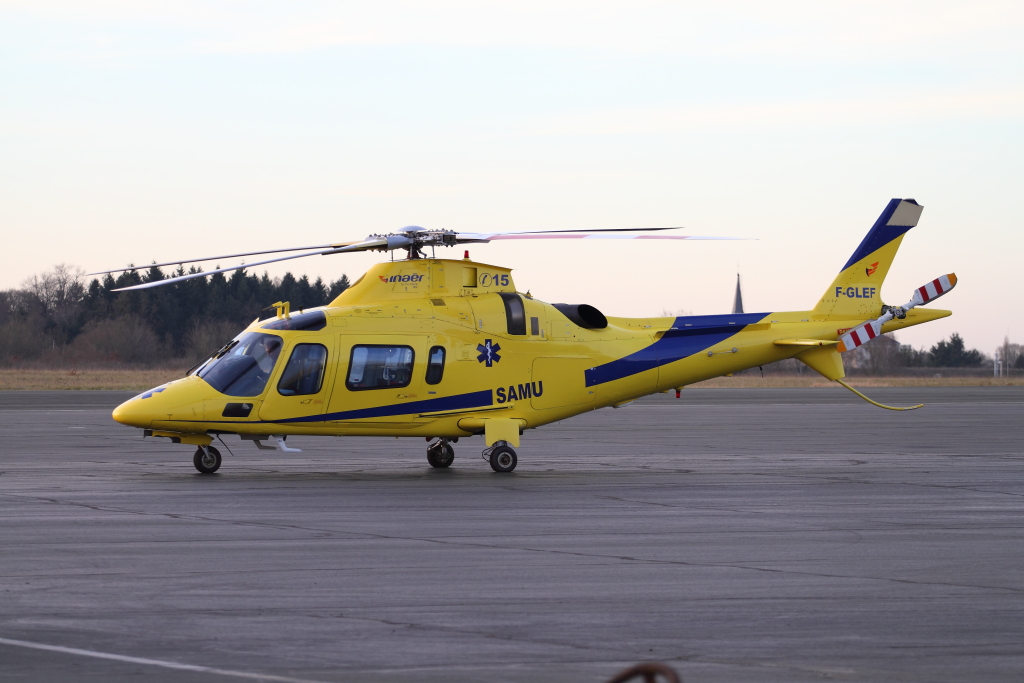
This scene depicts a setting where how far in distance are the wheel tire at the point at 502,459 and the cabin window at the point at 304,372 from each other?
307 centimetres

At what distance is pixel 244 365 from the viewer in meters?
16.5

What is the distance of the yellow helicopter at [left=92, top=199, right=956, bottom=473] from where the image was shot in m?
16.5

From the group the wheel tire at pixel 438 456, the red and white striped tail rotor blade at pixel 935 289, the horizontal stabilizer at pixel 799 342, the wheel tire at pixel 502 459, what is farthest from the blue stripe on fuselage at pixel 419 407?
the red and white striped tail rotor blade at pixel 935 289

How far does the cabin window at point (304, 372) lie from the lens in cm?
1655

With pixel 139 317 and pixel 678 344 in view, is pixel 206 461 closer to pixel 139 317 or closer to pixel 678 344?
pixel 678 344

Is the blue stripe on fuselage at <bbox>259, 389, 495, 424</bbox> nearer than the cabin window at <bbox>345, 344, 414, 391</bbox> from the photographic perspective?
Yes

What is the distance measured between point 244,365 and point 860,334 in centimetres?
1094

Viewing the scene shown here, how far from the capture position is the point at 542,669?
643 cm

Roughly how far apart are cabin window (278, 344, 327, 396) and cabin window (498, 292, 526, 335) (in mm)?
3305

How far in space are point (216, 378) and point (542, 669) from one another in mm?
11223

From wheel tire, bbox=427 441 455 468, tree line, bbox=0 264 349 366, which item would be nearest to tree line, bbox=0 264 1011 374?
tree line, bbox=0 264 349 366

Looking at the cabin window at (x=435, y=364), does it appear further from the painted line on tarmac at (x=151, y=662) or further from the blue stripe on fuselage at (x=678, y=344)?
the painted line on tarmac at (x=151, y=662)

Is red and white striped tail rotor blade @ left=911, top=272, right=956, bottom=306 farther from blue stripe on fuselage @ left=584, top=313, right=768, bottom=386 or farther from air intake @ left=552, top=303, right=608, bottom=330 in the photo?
air intake @ left=552, top=303, right=608, bottom=330

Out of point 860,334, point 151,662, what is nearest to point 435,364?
point 860,334
